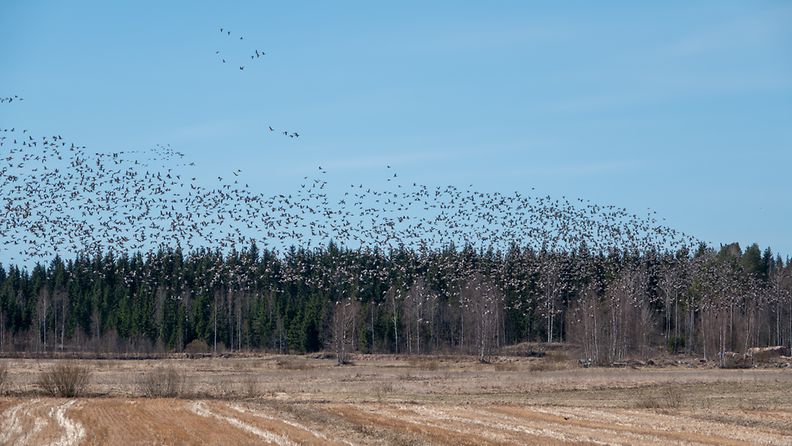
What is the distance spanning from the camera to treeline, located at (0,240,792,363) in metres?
115

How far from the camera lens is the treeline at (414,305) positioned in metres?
115

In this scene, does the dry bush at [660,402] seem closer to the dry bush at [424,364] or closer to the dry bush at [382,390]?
the dry bush at [382,390]

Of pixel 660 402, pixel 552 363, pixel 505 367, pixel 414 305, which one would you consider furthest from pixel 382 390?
pixel 414 305

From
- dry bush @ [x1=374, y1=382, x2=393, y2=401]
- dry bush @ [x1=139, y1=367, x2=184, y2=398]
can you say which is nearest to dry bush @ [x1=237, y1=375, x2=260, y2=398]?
dry bush @ [x1=139, y1=367, x2=184, y2=398]

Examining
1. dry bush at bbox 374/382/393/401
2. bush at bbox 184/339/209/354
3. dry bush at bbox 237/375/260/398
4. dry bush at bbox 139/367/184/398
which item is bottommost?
bush at bbox 184/339/209/354

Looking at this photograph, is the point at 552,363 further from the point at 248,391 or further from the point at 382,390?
the point at 248,391

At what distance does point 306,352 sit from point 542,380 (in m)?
56.1

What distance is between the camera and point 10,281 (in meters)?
147

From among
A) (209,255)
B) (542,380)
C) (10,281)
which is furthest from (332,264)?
(542,380)

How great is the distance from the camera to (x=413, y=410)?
4106cm

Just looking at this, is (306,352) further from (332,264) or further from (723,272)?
(723,272)

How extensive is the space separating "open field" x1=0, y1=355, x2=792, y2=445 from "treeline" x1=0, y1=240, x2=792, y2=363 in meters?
37.6

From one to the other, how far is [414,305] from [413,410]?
8374 cm

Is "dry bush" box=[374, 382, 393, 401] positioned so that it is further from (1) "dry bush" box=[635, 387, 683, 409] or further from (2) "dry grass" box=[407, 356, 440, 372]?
(2) "dry grass" box=[407, 356, 440, 372]
